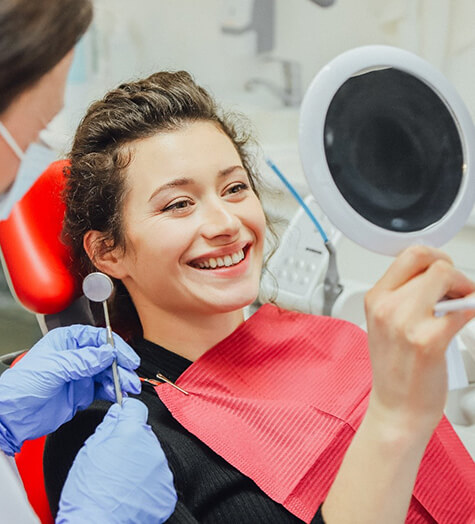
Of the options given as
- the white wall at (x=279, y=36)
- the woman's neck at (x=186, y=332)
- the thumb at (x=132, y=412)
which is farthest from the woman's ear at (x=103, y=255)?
the white wall at (x=279, y=36)

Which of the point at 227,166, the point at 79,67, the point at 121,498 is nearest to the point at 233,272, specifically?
the point at 227,166

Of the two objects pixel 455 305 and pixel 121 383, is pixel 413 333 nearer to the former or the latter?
pixel 455 305

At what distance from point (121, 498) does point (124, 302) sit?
58 centimetres

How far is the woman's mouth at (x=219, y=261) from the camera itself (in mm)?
1226

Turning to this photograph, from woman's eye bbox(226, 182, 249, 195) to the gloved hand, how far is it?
48 cm

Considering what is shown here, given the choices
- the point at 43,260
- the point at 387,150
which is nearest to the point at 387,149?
the point at 387,150

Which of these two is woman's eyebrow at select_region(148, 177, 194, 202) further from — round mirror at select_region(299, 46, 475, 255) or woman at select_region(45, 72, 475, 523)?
round mirror at select_region(299, 46, 475, 255)

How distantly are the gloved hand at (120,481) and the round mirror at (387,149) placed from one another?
0.43m

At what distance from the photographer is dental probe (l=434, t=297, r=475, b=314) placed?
0.74 metres

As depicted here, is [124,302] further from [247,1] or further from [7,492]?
[247,1]

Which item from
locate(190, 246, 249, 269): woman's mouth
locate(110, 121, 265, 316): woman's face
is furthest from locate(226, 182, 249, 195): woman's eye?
locate(190, 246, 249, 269): woman's mouth

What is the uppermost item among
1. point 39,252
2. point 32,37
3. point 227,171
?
point 32,37

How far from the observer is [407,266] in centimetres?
78

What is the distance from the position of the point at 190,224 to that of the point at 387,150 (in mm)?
442
